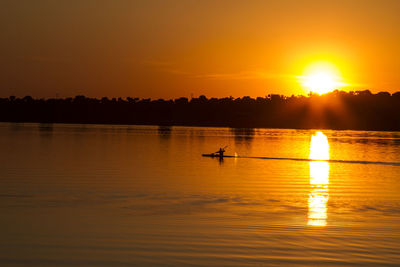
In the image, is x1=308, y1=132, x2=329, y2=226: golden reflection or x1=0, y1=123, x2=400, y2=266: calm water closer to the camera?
x1=0, y1=123, x2=400, y2=266: calm water

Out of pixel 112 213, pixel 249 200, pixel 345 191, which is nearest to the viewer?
pixel 112 213

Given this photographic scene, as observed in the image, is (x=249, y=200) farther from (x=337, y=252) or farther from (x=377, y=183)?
(x=377, y=183)

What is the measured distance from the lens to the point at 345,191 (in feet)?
97.3

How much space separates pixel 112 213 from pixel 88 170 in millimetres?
17661

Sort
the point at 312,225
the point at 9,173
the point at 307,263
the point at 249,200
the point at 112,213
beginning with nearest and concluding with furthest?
the point at 307,263 < the point at 312,225 < the point at 112,213 < the point at 249,200 < the point at 9,173

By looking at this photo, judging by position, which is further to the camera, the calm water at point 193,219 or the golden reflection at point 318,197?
the golden reflection at point 318,197

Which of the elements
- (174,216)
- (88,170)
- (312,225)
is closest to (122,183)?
(88,170)

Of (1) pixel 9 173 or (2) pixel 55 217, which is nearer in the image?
(2) pixel 55 217

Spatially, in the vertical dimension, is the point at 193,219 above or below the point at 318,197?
above

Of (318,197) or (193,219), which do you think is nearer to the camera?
(193,219)

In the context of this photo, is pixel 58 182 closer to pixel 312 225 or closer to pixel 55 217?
pixel 55 217

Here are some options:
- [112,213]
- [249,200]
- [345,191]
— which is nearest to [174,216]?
[112,213]

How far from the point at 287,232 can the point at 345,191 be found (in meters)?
13.1

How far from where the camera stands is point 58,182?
30000 millimetres
